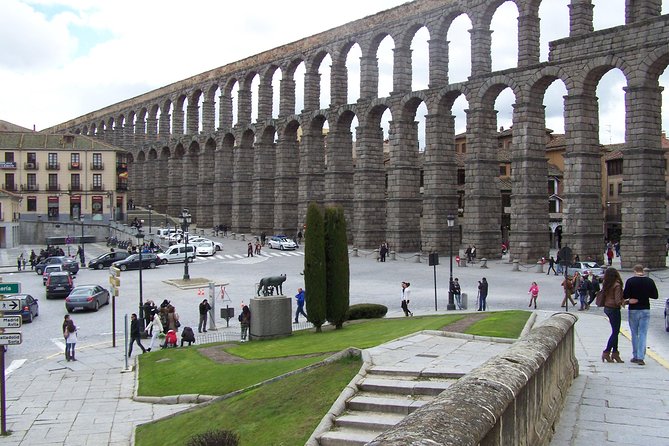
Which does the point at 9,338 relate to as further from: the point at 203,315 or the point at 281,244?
the point at 281,244

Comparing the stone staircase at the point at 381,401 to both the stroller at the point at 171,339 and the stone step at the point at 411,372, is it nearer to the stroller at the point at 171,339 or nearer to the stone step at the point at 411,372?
the stone step at the point at 411,372

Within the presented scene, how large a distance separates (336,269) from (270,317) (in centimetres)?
298

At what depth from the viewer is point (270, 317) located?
75.2ft

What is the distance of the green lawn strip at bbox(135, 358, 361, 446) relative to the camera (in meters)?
10.3

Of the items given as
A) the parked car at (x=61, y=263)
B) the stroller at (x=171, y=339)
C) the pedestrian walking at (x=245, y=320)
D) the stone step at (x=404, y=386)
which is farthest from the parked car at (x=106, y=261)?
the stone step at (x=404, y=386)

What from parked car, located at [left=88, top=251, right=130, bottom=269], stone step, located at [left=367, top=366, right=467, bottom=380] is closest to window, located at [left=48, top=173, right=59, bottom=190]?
parked car, located at [left=88, top=251, right=130, bottom=269]

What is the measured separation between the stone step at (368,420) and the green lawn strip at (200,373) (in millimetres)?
4854

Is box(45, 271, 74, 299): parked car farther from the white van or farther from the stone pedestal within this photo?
the stone pedestal

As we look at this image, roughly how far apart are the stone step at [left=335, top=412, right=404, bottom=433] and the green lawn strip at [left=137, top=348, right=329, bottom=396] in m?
4.85

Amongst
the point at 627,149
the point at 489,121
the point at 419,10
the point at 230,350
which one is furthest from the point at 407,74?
the point at 230,350

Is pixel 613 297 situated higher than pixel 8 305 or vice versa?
pixel 613 297

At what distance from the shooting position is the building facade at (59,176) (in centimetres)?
7362

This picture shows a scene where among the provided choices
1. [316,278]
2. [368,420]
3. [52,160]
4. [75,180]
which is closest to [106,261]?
[75,180]

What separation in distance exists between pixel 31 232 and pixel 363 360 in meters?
71.4
